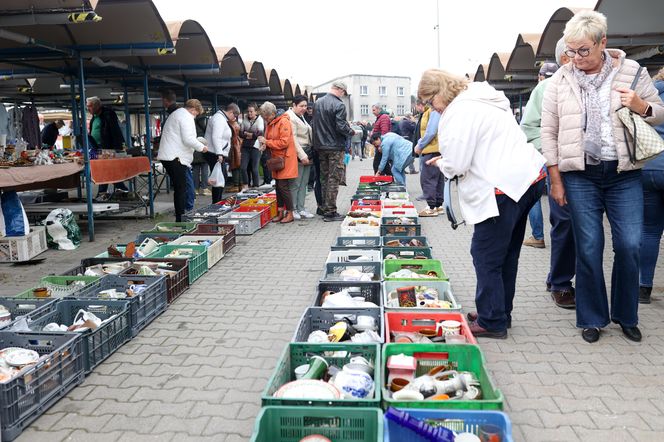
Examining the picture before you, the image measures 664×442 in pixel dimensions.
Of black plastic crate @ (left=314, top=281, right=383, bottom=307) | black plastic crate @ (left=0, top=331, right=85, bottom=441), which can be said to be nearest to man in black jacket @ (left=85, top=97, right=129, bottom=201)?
black plastic crate @ (left=314, top=281, right=383, bottom=307)

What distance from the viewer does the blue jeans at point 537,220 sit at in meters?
7.16

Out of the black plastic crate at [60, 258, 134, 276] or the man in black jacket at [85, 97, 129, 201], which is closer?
the black plastic crate at [60, 258, 134, 276]

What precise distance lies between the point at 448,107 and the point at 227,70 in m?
11.2

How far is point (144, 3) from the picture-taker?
295 inches

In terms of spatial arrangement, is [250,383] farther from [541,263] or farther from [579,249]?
[541,263]

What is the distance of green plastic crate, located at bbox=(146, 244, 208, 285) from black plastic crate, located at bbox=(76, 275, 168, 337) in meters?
0.86

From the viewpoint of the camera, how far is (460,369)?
324 cm

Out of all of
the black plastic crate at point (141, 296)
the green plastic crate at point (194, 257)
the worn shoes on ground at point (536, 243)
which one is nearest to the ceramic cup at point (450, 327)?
the black plastic crate at point (141, 296)

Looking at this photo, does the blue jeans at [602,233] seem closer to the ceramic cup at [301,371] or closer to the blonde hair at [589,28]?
the blonde hair at [589,28]

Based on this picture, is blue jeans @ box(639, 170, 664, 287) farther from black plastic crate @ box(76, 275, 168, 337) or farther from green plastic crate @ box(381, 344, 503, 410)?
black plastic crate @ box(76, 275, 168, 337)

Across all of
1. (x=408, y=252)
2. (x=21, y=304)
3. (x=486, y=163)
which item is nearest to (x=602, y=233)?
(x=486, y=163)

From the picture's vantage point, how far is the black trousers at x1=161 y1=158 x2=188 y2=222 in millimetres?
8773

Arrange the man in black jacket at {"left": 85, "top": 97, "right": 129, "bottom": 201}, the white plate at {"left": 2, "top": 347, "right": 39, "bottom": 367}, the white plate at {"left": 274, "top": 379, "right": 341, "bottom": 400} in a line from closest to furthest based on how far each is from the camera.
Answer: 1. the white plate at {"left": 274, "top": 379, "right": 341, "bottom": 400}
2. the white plate at {"left": 2, "top": 347, "right": 39, "bottom": 367}
3. the man in black jacket at {"left": 85, "top": 97, "right": 129, "bottom": 201}

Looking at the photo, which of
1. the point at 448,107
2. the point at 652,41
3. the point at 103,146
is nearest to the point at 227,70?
the point at 103,146
